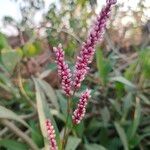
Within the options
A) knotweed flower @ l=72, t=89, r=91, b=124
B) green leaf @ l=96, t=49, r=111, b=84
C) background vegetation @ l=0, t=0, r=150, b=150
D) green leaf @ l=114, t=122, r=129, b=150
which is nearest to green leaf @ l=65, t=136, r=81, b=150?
background vegetation @ l=0, t=0, r=150, b=150

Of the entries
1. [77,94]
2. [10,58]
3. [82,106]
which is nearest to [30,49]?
[10,58]

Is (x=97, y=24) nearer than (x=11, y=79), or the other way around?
(x=97, y=24)

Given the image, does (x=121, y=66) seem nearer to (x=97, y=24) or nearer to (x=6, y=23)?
(x=6, y=23)

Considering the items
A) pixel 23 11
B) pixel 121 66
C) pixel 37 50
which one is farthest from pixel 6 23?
pixel 121 66

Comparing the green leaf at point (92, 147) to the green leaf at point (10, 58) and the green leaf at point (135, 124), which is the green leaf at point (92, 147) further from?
the green leaf at point (10, 58)

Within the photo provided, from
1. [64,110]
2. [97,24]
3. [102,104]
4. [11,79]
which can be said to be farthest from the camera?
[102,104]

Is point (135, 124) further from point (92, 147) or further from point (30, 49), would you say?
point (30, 49)

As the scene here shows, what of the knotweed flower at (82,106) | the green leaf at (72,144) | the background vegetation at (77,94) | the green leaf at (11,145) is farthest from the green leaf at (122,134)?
the knotweed flower at (82,106)
